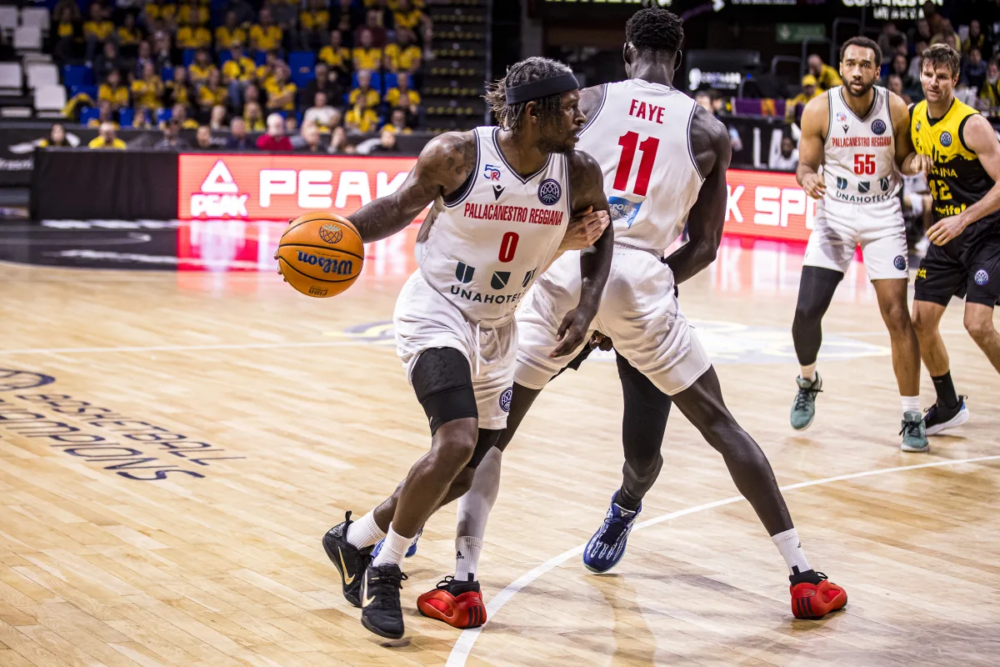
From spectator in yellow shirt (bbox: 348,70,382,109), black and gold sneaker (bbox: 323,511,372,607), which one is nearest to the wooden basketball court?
black and gold sneaker (bbox: 323,511,372,607)

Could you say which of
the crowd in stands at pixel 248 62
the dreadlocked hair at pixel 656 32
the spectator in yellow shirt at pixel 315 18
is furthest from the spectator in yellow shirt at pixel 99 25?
the dreadlocked hair at pixel 656 32

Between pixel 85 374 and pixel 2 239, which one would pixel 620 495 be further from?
pixel 2 239

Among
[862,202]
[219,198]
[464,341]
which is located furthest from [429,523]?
[219,198]

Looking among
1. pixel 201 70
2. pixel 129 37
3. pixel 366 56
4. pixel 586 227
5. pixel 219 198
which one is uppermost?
pixel 129 37

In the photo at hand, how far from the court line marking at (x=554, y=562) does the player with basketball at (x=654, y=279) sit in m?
0.18

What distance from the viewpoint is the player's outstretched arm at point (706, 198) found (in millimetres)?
4758

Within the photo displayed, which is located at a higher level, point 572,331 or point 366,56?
point 366,56

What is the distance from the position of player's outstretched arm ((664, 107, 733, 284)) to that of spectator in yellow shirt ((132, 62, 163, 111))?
1797 centimetres

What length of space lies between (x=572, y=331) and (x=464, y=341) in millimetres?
364

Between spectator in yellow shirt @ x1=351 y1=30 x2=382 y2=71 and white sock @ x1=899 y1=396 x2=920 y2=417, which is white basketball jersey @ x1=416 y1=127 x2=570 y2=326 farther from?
spectator in yellow shirt @ x1=351 y1=30 x2=382 y2=71

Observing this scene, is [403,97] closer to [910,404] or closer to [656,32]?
[910,404]

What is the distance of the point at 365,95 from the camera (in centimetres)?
2164

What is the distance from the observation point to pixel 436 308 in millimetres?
4352

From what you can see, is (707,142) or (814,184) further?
(814,184)
